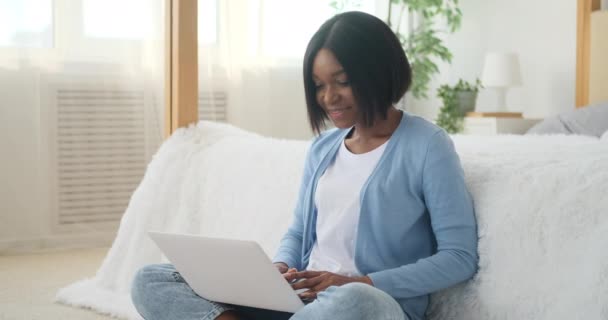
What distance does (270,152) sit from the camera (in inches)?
83.1

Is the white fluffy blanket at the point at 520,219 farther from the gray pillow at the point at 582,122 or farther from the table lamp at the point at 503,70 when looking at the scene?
the table lamp at the point at 503,70

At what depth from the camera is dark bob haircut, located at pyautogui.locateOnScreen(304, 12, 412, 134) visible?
1.38 metres

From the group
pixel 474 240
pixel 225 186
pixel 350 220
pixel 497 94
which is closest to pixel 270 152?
pixel 225 186

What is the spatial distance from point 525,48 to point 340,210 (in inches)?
125

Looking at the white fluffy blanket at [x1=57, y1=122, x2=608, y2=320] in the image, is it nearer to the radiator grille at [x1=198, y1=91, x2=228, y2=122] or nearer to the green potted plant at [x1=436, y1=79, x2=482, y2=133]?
the radiator grille at [x1=198, y1=91, x2=228, y2=122]

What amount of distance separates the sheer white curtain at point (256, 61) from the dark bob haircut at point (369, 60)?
2.61 m

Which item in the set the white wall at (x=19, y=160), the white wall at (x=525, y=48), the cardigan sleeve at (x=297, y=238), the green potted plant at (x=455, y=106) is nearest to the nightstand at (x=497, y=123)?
the green potted plant at (x=455, y=106)

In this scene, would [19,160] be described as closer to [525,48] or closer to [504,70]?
[504,70]

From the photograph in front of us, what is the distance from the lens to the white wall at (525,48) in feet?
13.4

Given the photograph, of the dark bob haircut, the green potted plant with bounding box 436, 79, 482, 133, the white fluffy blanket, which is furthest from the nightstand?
the dark bob haircut

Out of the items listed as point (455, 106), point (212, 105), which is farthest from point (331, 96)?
point (455, 106)

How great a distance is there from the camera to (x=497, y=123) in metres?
3.89

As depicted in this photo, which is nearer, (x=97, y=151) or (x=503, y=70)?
(x=97, y=151)

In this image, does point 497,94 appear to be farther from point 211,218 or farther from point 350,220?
point 350,220
